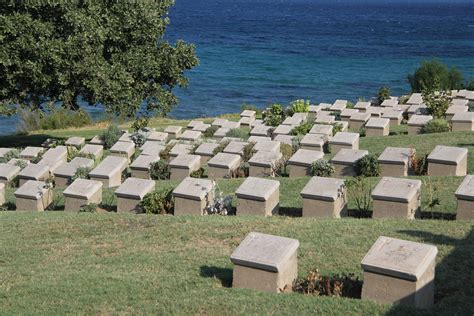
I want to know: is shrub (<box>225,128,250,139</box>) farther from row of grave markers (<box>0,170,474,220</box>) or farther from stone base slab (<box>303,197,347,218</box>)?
stone base slab (<box>303,197,347,218</box>)

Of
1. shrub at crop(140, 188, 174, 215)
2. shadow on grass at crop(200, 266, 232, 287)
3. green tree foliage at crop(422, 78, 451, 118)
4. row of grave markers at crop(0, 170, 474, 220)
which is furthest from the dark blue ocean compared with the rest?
shadow on grass at crop(200, 266, 232, 287)

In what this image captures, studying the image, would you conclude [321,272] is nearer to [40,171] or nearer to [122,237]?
[122,237]

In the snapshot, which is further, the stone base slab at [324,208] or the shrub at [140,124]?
the shrub at [140,124]

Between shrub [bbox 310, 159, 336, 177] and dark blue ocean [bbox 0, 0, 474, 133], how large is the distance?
2437 centimetres

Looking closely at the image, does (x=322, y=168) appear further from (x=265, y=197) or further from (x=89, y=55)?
(x=89, y=55)

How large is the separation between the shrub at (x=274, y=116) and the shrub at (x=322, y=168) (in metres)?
8.08

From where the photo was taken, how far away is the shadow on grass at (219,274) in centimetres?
904

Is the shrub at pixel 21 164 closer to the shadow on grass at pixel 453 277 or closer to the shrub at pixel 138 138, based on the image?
the shrub at pixel 138 138

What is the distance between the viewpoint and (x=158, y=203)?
13422 millimetres

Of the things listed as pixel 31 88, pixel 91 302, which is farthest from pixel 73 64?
pixel 91 302

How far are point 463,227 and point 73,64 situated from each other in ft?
38.2

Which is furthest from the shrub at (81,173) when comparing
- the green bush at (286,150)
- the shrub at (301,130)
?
the shrub at (301,130)

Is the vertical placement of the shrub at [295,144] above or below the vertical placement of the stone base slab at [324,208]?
below

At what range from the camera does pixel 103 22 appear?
786 inches
